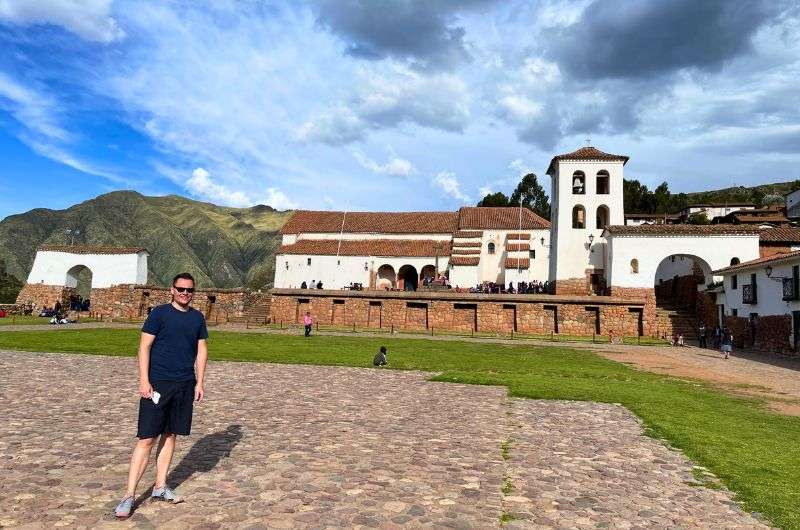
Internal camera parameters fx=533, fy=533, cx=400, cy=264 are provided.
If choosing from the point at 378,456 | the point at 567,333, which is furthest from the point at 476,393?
the point at 567,333

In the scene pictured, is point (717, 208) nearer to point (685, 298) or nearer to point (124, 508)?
point (685, 298)

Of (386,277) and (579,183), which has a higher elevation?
(579,183)

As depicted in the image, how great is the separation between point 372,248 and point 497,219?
13.2 m

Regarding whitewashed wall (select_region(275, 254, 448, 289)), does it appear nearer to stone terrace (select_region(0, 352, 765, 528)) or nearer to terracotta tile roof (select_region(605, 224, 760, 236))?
terracotta tile roof (select_region(605, 224, 760, 236))

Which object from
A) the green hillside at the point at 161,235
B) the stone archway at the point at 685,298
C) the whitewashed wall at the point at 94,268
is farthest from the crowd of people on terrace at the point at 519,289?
the green hillside at the point at 161,235

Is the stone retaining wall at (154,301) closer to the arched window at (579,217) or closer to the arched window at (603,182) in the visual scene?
the arched window at (579,217)

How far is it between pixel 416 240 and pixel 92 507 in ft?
167

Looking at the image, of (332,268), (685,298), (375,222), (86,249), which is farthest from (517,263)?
(86,249)

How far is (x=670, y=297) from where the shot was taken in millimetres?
45250

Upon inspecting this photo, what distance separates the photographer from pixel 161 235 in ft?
422

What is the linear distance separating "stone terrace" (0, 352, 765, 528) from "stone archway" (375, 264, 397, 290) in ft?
142

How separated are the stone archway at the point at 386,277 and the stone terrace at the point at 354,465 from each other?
4331 cm

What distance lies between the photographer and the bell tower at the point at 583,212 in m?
41.4

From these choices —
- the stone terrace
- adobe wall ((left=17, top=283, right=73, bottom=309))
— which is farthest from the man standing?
adobe wall ((left=17, top=283, right=73, bottom=309))
